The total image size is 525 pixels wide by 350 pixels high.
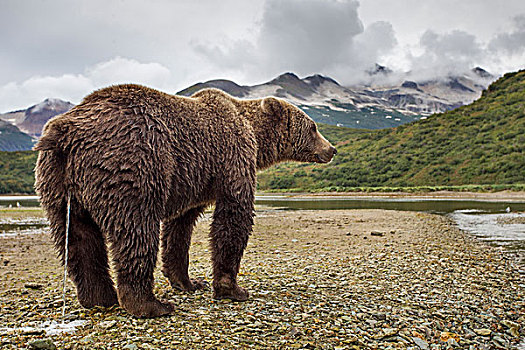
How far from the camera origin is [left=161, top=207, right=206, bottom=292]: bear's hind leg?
630 cm

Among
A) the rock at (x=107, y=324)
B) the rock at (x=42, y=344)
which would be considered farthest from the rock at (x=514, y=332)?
the rock at (x=42, y=344)

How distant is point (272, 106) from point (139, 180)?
3135 millimetres

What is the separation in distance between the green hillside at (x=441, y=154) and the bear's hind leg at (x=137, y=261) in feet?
179

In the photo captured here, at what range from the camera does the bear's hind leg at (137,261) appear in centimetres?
451

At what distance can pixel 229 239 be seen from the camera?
5527 millimetres

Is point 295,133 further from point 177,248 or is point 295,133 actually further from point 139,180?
point 139,180

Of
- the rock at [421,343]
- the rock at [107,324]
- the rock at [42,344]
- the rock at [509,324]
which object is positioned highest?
the rock at [42,344]

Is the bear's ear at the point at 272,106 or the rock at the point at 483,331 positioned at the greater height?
the bear's ear at the point at 272,106

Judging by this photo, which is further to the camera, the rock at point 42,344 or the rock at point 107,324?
the rock at point 107,324

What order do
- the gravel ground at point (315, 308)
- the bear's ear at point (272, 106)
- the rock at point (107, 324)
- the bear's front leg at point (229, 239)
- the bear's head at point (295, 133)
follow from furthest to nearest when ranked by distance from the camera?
the bear's head at point (295, 133)
the bear's ear at point (272, 106)
the bear's front leg at point (229, 239)
the rock at point (107, 324)
the gravel ground at point (315, 308)

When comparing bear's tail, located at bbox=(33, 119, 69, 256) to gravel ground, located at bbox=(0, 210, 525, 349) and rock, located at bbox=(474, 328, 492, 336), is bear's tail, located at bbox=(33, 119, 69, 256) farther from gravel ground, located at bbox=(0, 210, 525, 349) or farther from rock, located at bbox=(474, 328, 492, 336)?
rock, located at bbox=(474, 328, 492, 336)

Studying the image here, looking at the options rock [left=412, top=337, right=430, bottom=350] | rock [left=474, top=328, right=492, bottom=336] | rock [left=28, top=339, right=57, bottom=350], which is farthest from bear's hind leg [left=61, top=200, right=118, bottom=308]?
rock [left=474, top=328, right=492, bottom=336]

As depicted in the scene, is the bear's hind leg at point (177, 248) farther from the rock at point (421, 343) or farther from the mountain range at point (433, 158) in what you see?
the mountain range at point (433, 158)

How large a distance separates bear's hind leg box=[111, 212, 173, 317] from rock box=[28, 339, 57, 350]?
93 cm
